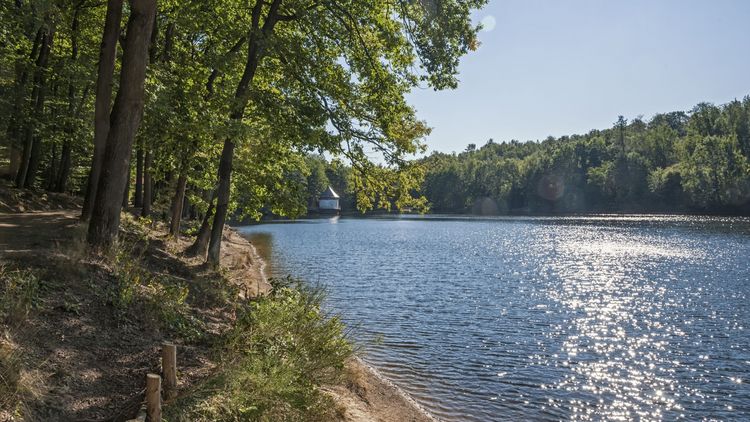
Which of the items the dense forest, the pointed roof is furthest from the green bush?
the pointed roof

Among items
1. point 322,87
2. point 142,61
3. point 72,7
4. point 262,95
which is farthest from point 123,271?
point 72,7

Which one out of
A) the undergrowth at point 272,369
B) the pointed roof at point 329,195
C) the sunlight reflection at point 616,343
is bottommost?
the sunlight reflection at point 616,343

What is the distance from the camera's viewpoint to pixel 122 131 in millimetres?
9703

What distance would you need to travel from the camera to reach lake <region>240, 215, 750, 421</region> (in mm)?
10875

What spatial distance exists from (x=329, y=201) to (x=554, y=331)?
427 ft

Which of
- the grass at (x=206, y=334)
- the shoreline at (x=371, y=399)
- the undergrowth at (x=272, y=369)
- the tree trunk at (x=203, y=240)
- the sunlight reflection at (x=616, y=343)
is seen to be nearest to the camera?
the grass at (x=206, y=334)

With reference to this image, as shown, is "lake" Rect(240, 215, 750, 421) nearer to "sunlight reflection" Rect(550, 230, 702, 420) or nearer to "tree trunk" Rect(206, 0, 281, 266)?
"sunlight reflection" Rect(550, 230, 702, 420)

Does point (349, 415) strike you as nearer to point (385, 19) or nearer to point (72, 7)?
point (385, 19)

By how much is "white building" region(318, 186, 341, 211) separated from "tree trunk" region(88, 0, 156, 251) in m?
132

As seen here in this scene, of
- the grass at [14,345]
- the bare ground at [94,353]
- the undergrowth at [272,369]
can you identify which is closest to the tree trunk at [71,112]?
the bare ground at [94,353]

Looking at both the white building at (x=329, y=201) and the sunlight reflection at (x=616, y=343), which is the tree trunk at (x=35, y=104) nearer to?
the sunlight reflection at (x=616, y=343)

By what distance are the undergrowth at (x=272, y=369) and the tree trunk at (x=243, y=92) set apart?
5346 millimetres

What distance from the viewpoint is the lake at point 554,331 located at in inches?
428

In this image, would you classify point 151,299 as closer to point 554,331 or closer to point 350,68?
point 350,68
